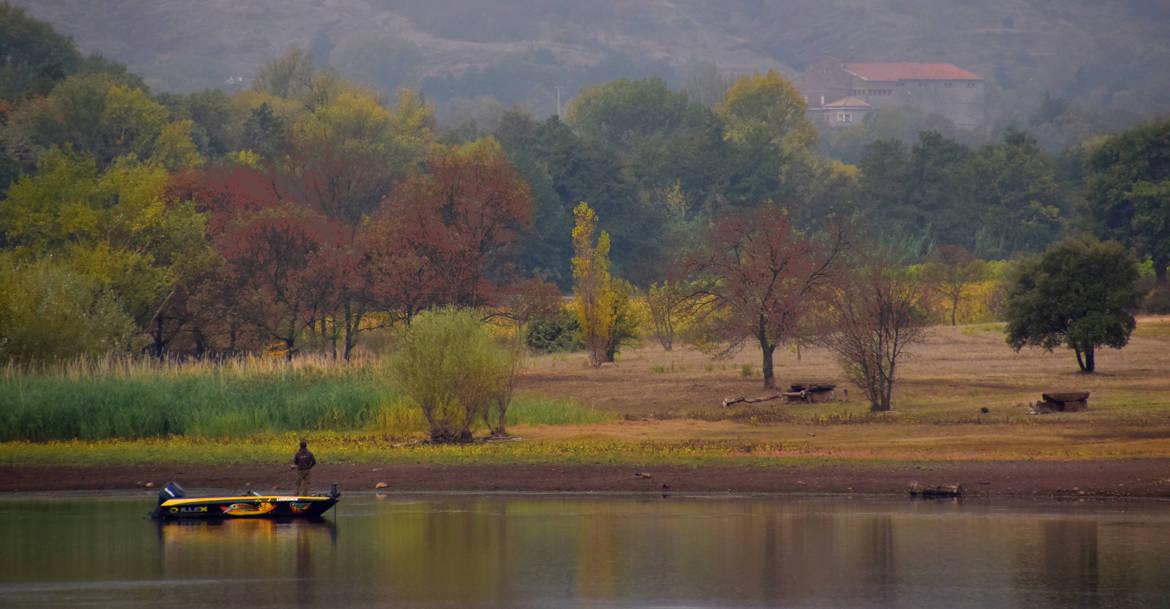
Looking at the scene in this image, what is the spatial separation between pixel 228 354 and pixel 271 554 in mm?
36731

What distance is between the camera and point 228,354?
185ft

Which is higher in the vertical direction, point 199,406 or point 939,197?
point 939,197

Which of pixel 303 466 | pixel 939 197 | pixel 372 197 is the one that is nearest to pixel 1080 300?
pixel 303 466

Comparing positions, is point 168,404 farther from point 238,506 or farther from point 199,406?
point 238,506

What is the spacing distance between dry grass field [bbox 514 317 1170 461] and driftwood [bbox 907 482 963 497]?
11.3ft

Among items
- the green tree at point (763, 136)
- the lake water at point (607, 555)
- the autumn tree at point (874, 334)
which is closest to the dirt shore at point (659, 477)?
the lake water at point (607, 555)

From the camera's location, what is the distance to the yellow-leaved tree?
185ft

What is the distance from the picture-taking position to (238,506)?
80.2 ft

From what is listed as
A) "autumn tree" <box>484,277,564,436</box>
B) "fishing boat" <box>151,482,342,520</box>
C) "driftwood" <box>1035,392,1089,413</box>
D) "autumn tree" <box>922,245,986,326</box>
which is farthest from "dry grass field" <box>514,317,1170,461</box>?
"autumn tree" <box>922,245,986,326</box>

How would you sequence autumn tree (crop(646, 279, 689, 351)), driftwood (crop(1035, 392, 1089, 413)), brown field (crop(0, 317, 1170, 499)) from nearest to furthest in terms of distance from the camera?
brown field (crop(0, 317, 1170, 499)), driftwood (crop(1035, 392, 1089, 413)), autumn tree (crop(646, 279, 689, 351))

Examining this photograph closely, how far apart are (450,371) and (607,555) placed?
507 inches

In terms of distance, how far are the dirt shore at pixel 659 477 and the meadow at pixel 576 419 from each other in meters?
0.77

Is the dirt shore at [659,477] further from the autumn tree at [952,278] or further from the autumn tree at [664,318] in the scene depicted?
the autumn tree at [952,278]

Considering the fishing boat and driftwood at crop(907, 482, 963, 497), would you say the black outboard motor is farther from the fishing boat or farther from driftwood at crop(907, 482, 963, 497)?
driftwood at crop(907, 482, 963, 497)
